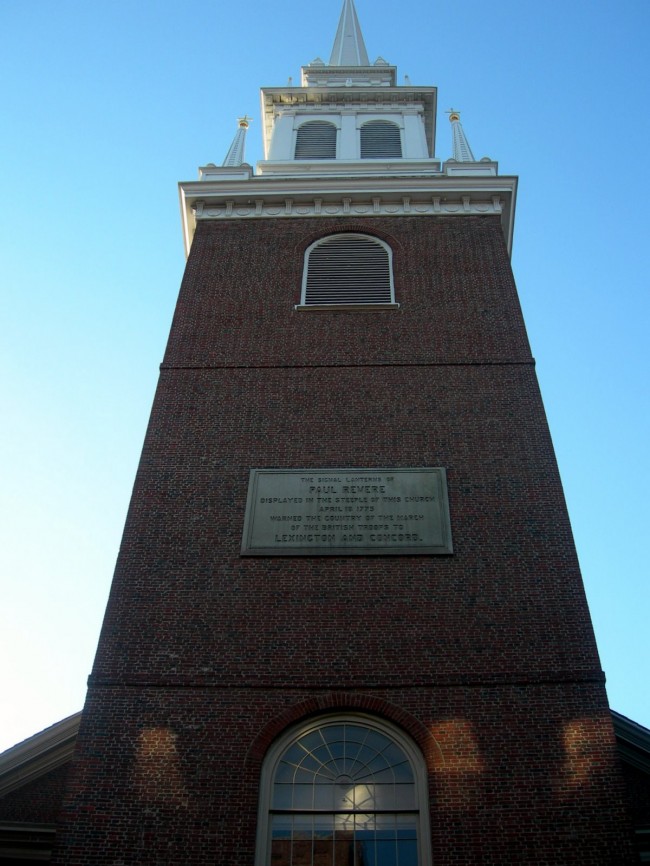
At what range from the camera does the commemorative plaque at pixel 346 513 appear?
39.1 ft

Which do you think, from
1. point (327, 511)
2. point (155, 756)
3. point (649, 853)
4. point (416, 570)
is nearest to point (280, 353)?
point (327, 511)

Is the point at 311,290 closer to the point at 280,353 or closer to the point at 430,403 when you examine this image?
the point at 280,353

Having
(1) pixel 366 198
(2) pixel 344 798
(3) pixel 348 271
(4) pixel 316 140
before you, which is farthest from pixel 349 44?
(2) pixel 344 798

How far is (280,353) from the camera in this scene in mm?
15164

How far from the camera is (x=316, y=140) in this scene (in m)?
23.3

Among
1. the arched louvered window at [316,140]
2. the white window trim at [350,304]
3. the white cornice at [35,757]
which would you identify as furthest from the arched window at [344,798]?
the arched louvered window at [316,140]

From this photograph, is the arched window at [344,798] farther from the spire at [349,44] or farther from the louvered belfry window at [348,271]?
the spire at [349,44]

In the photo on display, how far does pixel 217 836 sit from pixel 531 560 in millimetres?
5245

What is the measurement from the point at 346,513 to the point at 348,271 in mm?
6493

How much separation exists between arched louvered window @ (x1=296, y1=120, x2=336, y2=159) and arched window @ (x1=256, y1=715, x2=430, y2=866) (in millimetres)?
16239

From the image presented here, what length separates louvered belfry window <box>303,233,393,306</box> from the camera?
1647 cm

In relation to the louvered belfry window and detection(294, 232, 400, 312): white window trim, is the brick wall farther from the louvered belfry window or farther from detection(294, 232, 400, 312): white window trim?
the louvered belfry window

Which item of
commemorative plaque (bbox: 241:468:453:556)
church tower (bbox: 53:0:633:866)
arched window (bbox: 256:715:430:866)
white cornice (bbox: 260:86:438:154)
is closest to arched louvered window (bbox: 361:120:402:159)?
white cornice (bbox: 260:86:438:154)

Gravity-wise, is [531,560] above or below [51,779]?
above
